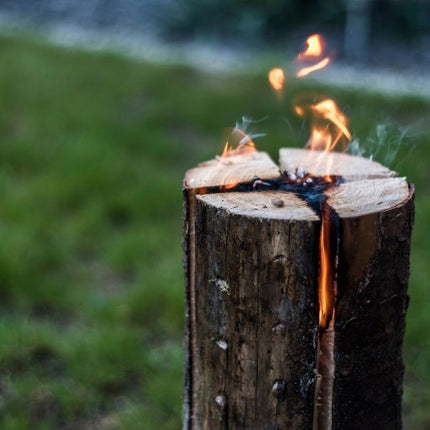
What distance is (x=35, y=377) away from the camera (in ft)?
9.47

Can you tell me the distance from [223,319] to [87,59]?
5048 millimetres

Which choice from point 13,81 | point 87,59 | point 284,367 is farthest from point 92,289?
point 87,59

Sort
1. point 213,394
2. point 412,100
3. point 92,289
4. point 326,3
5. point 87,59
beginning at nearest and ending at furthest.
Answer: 1. point 213,394
2. point 92,289
3. point 412,100
4. point 87,59
5. point 326,3

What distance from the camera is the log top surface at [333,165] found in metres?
2.00

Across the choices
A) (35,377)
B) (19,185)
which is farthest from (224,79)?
(35,377)

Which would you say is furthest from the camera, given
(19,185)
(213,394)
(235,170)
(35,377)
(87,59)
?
(87,59)

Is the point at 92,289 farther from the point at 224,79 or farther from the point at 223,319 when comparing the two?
the point at 224,79

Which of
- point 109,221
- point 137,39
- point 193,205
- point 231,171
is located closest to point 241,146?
point 231,171

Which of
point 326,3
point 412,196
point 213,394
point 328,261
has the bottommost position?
point 213,394

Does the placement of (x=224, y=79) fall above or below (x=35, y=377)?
above

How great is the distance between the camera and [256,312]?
1739 mm

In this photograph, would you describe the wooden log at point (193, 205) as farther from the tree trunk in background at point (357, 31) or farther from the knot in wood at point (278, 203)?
the tree trunk in background at point (357, 31)

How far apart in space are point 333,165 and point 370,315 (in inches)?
19.5

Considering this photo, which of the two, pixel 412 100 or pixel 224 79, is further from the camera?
pixel 224 79
